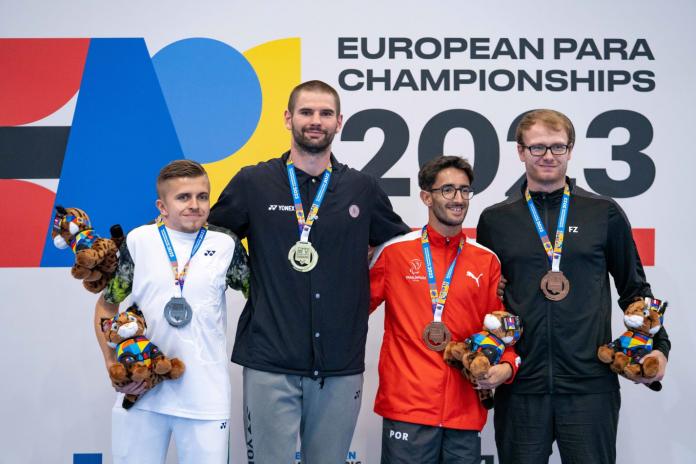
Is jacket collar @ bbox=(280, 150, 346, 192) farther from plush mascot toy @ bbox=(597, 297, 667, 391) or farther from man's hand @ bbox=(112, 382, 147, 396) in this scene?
plush mascot toy @ bbox=(597, 297, 667, 391)

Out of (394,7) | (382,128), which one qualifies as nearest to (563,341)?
(382,128)

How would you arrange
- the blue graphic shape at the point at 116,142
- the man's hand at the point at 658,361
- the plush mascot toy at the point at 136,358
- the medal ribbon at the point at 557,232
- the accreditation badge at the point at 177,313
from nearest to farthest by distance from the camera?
the plush mascot toy at the point at 136,358
the accreditation badge at the point at 177,313
the man's hand at the point at 658,361
the medal ribbon at the point at 557,232
the blue graphic shape at the point at 116,142

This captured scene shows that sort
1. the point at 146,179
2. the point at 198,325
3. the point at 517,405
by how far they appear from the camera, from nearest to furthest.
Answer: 1. the point at 198,325
2. the point at 517,405
3. the point at 146,179

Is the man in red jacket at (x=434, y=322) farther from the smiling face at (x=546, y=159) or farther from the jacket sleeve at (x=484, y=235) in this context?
the smiling face at (x=546, y=159)

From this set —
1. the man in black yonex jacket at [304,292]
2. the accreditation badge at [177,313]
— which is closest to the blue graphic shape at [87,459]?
the man in black yonex jacket at [304,292]

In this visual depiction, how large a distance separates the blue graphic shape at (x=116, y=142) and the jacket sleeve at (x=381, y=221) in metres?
1.62

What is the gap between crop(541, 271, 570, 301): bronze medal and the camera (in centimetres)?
293

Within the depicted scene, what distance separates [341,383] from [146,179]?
80.2 inches

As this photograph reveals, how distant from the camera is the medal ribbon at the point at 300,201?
2.94 meters

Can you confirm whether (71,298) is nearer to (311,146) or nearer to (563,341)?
(311,146)

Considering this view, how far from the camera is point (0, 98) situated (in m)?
4.22

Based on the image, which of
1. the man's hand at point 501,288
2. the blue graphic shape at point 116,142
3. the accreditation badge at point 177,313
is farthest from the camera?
the blue graphic shape at point 116,142

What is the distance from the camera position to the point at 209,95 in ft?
13.8

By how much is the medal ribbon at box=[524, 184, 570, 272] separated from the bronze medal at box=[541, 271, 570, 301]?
34mm
